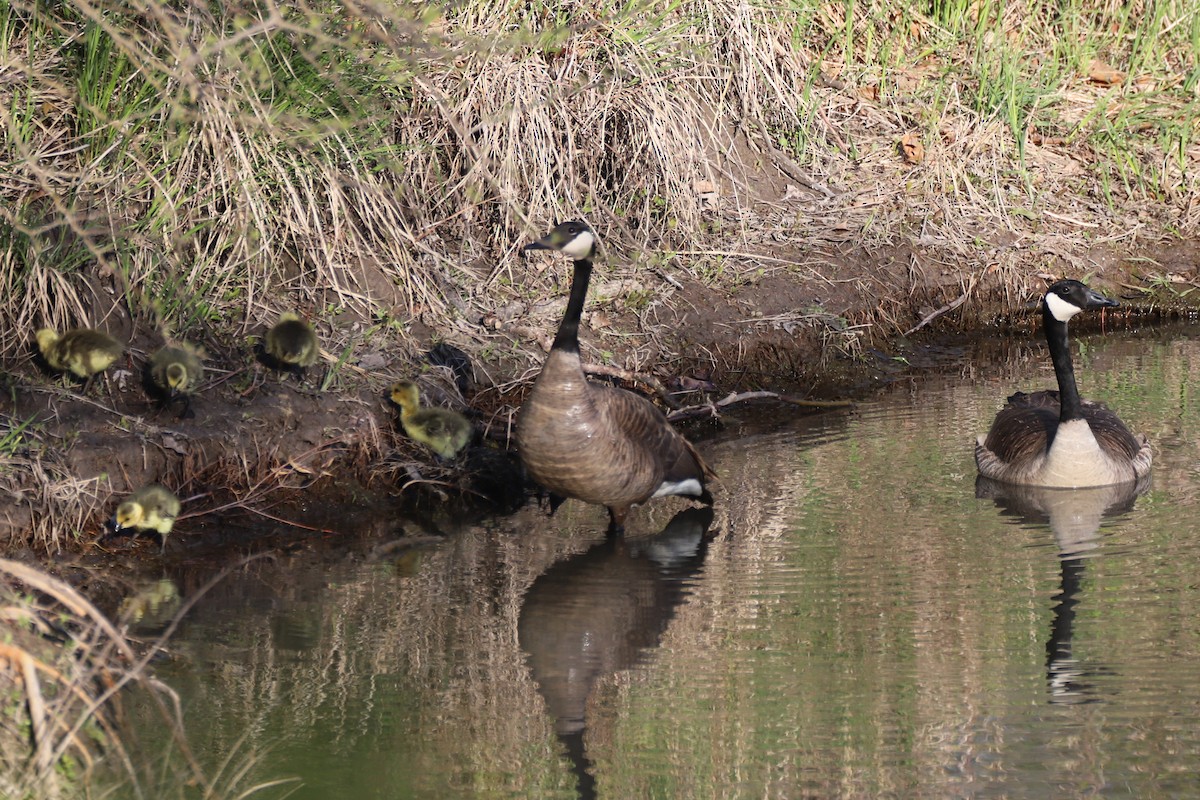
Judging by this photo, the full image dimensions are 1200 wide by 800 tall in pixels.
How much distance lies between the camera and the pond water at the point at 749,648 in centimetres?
521

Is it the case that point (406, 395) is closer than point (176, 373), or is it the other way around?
point (176, 373)

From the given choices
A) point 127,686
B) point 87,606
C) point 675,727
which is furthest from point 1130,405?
point 87,606

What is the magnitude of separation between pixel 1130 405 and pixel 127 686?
6822 mm

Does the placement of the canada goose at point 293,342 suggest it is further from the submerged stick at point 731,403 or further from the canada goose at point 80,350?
the submerged stick at point 731,403

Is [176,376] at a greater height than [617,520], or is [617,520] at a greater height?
[176,376]

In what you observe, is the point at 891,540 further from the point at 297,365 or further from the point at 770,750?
the point at 297,365

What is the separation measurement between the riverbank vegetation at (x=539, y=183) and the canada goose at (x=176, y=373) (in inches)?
6.9

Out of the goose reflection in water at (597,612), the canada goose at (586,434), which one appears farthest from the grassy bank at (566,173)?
the goose reflection in water at (597,612)

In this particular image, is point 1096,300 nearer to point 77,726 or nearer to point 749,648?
point 749,648

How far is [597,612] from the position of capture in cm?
697

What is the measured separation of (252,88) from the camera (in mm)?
8492

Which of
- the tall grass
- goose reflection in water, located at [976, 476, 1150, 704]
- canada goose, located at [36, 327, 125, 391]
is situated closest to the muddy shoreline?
canada goose, located at [36, 327, 125, 391]

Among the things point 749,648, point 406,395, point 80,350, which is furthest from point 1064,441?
point 80,350

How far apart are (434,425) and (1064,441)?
3543 millimetres
